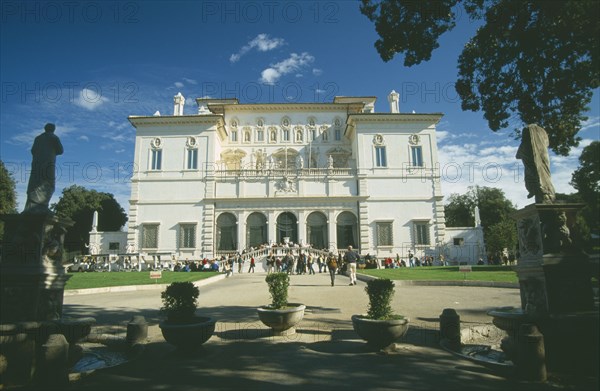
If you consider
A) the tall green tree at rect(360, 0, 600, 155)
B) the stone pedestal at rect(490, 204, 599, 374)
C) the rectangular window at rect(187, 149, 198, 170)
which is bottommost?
the stone pedestal at rect(490, 204, 599, 374)

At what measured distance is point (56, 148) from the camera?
739 centimetres

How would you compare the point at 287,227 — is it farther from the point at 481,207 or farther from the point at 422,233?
the point at 481,207

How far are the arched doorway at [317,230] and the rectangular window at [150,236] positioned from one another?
15315 mm

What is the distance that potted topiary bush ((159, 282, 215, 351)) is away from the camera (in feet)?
21.6

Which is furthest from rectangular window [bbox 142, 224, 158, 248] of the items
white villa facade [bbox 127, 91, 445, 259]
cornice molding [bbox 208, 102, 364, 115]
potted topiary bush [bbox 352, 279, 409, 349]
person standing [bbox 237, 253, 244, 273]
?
potted topiary bush [bbox 352, 279, 409, 349]

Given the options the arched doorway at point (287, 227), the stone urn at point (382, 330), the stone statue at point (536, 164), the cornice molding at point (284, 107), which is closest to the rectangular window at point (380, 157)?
the cornice molding at point (284, 107)

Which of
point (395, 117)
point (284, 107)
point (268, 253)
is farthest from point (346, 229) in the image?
point (284, 107)

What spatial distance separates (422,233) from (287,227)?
13843mm

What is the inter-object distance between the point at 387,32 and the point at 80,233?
56506 mm

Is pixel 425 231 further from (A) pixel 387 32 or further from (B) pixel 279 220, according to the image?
(A) pixel 387 32

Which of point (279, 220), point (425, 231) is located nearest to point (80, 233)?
point (279, 220)

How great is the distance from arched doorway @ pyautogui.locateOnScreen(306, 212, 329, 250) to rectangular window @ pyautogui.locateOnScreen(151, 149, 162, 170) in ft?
54.7

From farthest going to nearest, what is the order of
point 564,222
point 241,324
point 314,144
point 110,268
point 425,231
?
point 314,144 → point 425,231 → point 110,268 → point 241,324 → point 564,222

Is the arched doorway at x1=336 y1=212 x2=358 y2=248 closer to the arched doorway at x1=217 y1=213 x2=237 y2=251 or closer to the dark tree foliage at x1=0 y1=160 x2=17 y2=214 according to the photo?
the arched doorway at x1=217 y1=213 x2=237 y2=251
